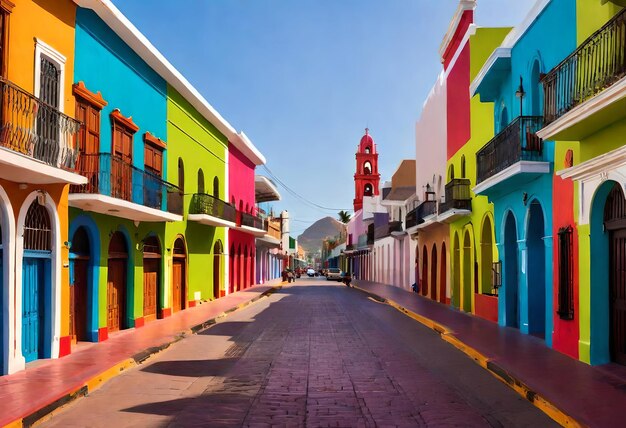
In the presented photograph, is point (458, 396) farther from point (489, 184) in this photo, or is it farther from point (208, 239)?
point (208, 239)

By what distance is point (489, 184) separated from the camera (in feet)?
51.8

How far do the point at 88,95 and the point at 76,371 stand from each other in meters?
6.01

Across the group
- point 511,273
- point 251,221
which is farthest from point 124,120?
point 251,221

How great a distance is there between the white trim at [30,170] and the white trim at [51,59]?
4.79 feet

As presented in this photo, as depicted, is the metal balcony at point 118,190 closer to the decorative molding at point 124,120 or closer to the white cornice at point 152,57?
the decorative molding at point 124,120

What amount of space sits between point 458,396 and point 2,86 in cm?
748

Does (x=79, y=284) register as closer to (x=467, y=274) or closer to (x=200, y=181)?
(x=200, y=181)

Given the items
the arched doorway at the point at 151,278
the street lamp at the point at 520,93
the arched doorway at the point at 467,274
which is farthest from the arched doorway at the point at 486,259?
the arched doorway at the point at 151,278

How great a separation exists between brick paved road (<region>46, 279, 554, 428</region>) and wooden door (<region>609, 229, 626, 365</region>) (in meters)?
2.11

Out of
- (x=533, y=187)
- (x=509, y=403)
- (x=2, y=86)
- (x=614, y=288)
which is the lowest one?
(x=509, y=403)

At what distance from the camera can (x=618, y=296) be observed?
35.3ft

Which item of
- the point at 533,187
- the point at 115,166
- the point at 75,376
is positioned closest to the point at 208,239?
the point at 115,166

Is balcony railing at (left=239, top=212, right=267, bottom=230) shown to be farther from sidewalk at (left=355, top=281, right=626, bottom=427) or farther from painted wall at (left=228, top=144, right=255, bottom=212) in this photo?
sidewalk at (left=355, top=281, right=626, bottom=427)

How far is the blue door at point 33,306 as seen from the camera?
11.2 m
